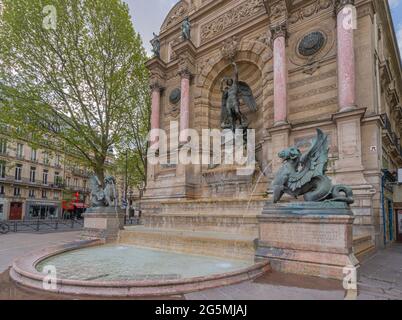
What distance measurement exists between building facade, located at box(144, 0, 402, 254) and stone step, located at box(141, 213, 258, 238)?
4.13 ft

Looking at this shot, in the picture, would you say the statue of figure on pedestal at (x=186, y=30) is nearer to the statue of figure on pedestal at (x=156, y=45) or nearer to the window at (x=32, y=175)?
the statue of figure on pedestal at (x=156, y=45)

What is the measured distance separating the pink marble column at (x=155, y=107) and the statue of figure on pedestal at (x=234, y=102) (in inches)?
203

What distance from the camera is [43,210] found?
42938mm

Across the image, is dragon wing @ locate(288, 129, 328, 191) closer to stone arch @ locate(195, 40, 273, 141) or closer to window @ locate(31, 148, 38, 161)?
stone arch @ locate(195, 40, 273, 141)

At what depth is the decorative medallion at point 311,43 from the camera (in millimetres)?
11883

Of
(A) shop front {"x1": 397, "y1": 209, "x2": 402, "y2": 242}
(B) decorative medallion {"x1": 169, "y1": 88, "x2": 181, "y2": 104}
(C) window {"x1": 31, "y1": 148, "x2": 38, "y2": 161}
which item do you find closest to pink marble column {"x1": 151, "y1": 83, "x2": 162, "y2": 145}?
(B) decorative medallion {"x1": 169, "y1": 88, "x2": 181, "y2": 104}

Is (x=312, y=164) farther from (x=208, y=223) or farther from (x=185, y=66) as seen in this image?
(x=185, y=66)

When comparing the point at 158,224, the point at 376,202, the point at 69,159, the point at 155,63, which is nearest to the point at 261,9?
the point at 155,63

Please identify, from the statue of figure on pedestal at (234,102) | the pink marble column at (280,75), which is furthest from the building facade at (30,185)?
the pink marble column at (280,75)

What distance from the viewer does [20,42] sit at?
45.0 feet

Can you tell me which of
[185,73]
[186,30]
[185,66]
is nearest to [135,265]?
[185,73]

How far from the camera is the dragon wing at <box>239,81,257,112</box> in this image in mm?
15805

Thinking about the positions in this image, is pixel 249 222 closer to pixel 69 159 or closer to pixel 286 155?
pixel 286 155

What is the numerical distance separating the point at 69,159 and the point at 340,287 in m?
18.9
